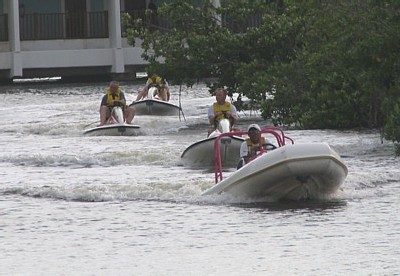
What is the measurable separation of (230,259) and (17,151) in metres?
15.6

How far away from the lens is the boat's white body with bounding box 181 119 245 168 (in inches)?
977

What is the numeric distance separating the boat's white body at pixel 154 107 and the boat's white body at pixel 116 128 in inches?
249

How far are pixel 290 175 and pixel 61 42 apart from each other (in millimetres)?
36900

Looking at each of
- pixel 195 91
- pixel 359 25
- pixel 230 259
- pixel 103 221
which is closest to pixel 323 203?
pixel 103 221

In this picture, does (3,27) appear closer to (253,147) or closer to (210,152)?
(210,152)

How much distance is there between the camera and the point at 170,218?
18219 mm

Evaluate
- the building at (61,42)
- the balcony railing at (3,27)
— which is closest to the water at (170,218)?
the building at (61,42)

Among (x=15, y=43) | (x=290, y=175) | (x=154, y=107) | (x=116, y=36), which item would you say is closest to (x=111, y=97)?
(x=154, y=107)

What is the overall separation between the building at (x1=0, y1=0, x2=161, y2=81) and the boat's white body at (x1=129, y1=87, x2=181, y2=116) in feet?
48.9

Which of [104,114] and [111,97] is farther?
[104,114]

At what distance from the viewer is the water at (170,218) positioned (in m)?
14.5

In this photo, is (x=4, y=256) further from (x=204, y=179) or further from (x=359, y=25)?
(x=359, y=25)

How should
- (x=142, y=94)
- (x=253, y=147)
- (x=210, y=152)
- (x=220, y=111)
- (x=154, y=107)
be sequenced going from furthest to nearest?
1. (x=142, y=94)
2. (x=154, y=107)
3. (x=220, y=111)
4. (x=210, y=152)
5. (x=253, y=147)

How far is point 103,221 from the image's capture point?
18.1 meters
